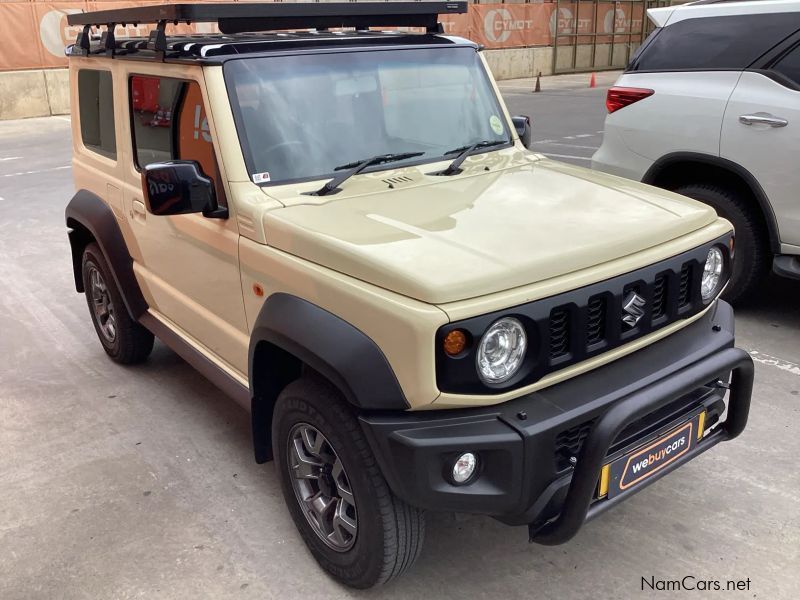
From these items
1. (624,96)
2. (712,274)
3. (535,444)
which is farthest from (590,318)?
(624,96)

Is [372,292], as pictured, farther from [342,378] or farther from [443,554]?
[443,554]

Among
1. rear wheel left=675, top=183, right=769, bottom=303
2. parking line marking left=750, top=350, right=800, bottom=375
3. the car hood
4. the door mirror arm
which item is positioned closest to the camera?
the car hood

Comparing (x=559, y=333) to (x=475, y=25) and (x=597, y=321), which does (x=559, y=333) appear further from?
(x=475, y=25)

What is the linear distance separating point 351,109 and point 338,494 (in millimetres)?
1591

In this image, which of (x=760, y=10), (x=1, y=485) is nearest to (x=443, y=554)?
(x=1, y=485)

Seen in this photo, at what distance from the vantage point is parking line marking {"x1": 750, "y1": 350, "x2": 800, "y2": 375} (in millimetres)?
4477

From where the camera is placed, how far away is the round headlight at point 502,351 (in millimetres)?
2299

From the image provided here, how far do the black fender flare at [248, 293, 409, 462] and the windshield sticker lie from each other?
1557mm

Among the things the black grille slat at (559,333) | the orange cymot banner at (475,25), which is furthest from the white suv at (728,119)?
the orange cymot banner at (475,25)

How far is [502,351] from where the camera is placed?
2344mm

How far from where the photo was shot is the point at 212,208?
9.99ft

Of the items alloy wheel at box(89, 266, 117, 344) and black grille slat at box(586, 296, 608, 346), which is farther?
alloy wheel at box(89, 266, 117, 344)

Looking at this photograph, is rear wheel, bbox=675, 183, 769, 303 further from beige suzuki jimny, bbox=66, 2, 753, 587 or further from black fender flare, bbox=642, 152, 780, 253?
beige suzuki jimny, bbox=66, 2, 753, 587

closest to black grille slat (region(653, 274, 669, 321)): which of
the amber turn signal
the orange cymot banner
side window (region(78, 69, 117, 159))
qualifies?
the amber turn signal
